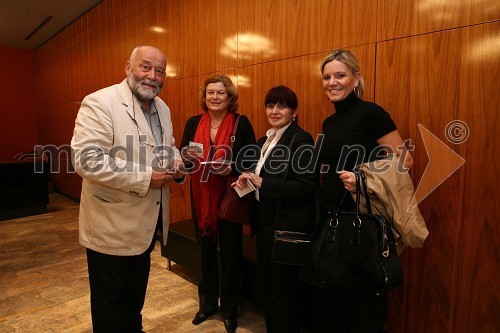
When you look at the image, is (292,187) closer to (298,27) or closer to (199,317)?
(199,317)

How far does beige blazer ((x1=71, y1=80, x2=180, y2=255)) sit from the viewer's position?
1.67 m

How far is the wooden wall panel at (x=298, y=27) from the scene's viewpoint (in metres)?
2.38

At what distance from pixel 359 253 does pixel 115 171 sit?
124cm

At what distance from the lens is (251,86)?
10.8 ft

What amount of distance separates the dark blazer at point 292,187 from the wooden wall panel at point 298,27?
965mm

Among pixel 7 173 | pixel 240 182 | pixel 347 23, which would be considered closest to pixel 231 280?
pixel 240 182

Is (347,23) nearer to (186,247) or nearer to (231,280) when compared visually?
(231,280)

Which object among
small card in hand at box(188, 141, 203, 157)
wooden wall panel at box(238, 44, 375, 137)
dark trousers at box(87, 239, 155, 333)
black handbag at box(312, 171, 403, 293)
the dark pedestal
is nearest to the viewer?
black handbag at box(312, 171, 403, 293)

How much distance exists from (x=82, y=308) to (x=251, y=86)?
2.46 meters

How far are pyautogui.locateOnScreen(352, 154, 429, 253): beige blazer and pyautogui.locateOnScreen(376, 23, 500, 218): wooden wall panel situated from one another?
59 cm

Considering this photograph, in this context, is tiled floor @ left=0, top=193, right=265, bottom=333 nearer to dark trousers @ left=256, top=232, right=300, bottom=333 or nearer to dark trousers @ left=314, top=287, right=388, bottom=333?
dark trousers @ left=256, top=232, right=300, bottom=333

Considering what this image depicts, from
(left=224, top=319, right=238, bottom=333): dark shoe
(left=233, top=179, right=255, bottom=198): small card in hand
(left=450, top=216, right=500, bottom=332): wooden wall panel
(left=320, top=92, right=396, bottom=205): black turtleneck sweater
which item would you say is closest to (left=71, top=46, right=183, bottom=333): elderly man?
(left=233, top=179, right=255, bottom=198): small card in hand

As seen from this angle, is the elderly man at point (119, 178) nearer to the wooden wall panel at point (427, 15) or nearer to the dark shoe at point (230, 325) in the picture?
the dark shoe at point (230, 325)

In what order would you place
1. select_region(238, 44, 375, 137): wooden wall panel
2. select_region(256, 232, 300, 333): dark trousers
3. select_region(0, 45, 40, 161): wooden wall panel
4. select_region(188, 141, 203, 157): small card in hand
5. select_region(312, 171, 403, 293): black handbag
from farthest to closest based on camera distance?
select_region(0, 45, 40, 161): wooden wall panel, select_region(188, 141, 203, 157): small card in hand, select_region(238, 44, 375, 137): wooden wall panel, select_region(256, 232, 300, 333): dark trousers, select_region(312, 171, 403, 293): black handbag
